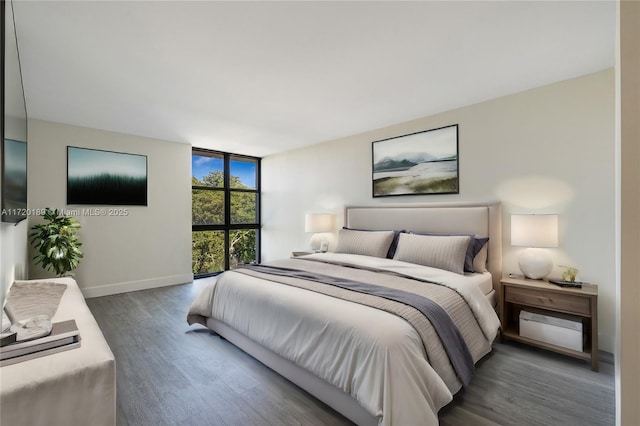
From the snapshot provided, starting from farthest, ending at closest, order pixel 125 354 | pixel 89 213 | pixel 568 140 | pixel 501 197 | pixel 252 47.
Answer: pixel 89 213
pixel 501 197
pixel 568 140
pixel 125 354
pixel 252 47

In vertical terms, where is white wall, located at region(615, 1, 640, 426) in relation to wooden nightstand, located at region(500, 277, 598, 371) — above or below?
above

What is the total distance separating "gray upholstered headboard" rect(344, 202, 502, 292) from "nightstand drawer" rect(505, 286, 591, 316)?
0.38 m

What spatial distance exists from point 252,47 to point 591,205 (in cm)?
318

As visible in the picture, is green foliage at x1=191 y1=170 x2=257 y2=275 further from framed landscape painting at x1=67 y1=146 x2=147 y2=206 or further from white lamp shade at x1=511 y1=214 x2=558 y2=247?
white lamp shade at x1=511 y1=214 x2=558 y2=247

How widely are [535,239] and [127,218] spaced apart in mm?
5325

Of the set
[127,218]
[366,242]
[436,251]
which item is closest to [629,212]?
[436,251]

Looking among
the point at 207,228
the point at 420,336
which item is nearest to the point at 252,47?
the point at 420,336

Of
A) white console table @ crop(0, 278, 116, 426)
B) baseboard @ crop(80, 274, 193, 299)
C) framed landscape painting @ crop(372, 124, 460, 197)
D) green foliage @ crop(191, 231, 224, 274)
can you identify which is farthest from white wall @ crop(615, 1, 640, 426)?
green foliage @ crop(191, 231, 224, 274)

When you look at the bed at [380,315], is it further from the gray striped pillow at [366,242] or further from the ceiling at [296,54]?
the ceiling at [296,54]

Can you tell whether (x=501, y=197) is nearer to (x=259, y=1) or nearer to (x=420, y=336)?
(x=420, y=336)

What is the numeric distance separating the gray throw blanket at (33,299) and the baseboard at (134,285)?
2039 millimetres

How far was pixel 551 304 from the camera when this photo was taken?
2.42 metres

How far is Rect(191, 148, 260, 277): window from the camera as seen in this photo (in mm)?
5480

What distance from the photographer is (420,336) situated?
5.37 feet
